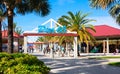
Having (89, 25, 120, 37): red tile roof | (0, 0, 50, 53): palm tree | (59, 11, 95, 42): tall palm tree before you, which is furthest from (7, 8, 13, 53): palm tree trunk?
(89, 25, 120, 37): red tile roof

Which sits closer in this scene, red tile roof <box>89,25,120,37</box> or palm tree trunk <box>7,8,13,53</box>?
palm tree trunk <box>7,8,13,53</box>

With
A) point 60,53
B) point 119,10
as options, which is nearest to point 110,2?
point 119,10

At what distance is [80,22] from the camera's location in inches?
1860

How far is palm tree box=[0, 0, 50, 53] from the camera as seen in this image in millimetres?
21812

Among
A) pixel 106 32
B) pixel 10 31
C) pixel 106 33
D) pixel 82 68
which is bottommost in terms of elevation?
pixel 82 68

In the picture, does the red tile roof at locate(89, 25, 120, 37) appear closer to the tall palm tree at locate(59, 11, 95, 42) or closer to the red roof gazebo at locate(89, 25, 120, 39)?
the red roof gazebo at locate(89, 25, 120, 39)

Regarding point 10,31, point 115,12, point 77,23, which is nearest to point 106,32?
point 77,23

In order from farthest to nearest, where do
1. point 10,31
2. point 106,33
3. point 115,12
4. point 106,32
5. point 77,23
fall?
point 106,32 → point 106,33 → point 77,23 → point 115,12 → point 10,31

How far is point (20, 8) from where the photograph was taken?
24.7 m

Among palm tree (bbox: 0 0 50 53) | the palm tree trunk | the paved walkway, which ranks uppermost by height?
palm tree (bbox: 0 0 50 53)

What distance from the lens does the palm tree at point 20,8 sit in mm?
21812

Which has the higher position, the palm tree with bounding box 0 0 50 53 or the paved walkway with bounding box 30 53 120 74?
the palm tree with bounding box 0 0 50 53

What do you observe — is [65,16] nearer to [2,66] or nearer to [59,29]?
[59,29]

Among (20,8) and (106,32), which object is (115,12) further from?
(106,32)
